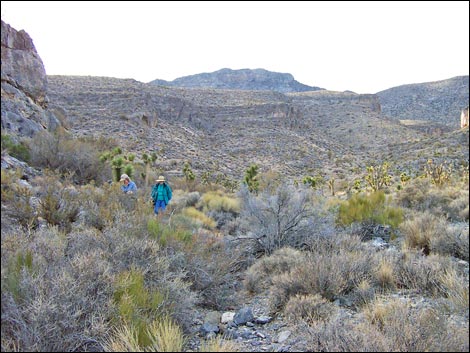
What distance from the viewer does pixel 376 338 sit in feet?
11.8

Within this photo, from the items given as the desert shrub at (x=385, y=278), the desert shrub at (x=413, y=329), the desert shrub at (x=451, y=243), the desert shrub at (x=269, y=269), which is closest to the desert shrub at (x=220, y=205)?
the desert shrub at (x=269, y=269)

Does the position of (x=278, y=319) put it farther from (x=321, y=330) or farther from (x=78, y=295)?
(x=78, y=295)

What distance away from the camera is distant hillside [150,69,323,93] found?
164 metres

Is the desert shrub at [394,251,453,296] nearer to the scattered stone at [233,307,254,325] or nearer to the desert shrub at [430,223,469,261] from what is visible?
the desert shrub at [430,223,469,261]

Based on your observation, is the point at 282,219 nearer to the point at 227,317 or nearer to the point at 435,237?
the point at 435,237

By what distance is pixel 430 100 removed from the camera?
336ft

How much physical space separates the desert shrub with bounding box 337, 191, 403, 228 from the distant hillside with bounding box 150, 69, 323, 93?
499ft

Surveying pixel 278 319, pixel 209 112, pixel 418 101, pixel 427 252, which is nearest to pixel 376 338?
pixel 278 319

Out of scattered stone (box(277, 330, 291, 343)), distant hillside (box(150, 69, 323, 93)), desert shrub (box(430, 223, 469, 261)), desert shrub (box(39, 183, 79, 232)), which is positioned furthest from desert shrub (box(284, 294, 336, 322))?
distant hillside (box(150, 69, 323, 93))

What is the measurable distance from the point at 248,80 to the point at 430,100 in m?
86.6

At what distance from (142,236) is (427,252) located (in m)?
6.01

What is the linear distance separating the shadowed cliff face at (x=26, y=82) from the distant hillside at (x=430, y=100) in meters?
83.2

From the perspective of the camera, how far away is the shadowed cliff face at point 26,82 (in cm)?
1764

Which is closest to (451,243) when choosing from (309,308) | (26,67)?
(309,308)
